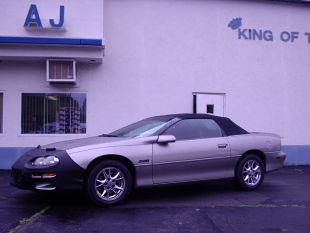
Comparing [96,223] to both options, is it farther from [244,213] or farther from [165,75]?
[165,75]

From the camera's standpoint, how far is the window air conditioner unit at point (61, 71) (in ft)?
33.9

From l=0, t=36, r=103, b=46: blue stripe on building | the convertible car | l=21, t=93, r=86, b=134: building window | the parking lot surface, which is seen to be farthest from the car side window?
l=21, t=93, r=86, b=134: building window

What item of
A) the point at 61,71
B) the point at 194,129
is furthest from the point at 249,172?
the point at 61,71

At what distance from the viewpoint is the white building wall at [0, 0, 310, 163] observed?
35.2 ft

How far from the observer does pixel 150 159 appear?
666cm

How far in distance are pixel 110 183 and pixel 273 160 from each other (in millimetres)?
3467

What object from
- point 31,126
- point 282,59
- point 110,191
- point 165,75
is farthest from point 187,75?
point 110,191

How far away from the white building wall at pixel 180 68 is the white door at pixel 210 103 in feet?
0.58

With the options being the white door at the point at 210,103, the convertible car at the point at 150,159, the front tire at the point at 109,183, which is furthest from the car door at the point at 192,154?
the white door at the point at 210,103

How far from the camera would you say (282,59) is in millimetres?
12195

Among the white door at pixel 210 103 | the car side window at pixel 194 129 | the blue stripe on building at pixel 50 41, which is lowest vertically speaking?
the car side window at pixel 194 129

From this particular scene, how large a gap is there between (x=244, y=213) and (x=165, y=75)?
5841 millimetres

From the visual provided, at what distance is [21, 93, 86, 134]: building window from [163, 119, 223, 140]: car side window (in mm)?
4239

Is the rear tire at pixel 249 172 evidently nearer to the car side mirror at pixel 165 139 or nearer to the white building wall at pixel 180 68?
the car side mirror at pixel 165 139
